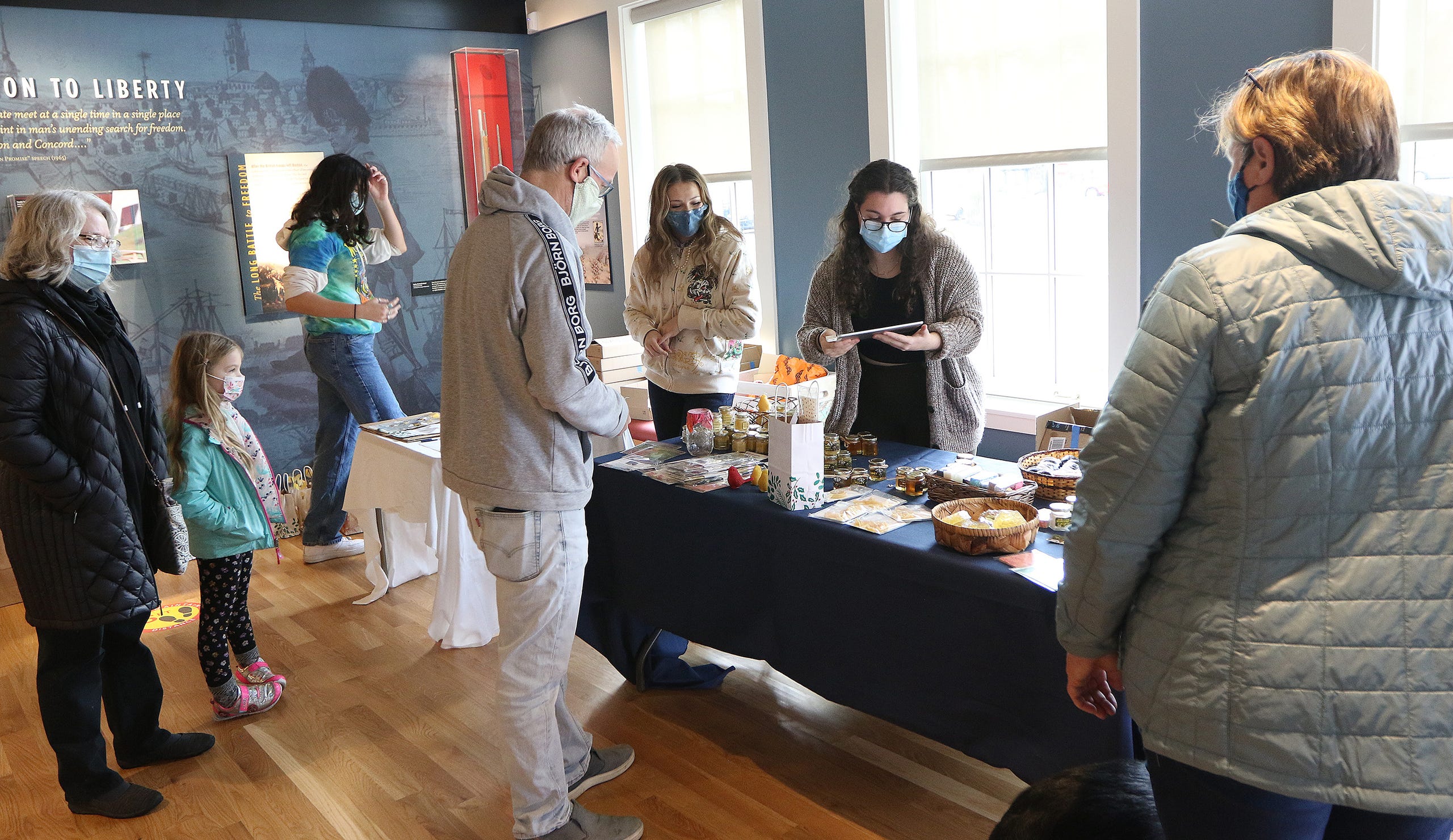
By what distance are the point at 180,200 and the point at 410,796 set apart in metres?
3.93

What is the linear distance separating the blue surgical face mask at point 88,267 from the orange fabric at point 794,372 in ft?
5.68

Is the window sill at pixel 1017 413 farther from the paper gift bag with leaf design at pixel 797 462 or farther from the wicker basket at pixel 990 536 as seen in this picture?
the wicker basket at pixel 990 536

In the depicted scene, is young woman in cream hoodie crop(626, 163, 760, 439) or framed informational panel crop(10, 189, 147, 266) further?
framed informational panel crop(10, 189, 147, 266)

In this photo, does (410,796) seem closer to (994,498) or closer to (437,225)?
(994,498)

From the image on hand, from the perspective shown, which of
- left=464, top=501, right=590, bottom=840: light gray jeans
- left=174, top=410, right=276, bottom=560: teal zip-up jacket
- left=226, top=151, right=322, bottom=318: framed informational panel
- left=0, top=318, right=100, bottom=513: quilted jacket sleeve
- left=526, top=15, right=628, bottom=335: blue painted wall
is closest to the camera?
left=464, top=501, right=590, bottom=840: light gray jeans

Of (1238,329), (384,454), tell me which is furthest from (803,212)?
(1238,329)

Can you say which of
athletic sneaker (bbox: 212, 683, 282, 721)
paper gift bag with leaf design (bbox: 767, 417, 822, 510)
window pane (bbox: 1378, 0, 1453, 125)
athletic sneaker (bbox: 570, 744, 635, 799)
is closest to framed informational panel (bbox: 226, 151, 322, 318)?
athletic sneaker (bbox: 212, 683, 282, 721)

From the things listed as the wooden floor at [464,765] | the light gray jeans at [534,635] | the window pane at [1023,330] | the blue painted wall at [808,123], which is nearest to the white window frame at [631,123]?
the blue painted wall at [808,123]

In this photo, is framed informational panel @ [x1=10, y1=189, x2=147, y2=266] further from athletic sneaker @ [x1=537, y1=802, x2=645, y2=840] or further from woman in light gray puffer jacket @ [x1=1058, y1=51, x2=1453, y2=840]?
woman in light gray puffer jacket @ [x1=1058, y1=51, x2=1453, y2=840]

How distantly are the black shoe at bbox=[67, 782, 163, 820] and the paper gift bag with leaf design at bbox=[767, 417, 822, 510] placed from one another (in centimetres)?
188

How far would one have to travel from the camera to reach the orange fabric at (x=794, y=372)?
106 inches

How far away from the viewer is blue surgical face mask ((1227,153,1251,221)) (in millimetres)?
1383

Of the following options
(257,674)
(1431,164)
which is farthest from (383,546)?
(1431,164)

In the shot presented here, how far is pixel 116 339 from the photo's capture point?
2.72 m
